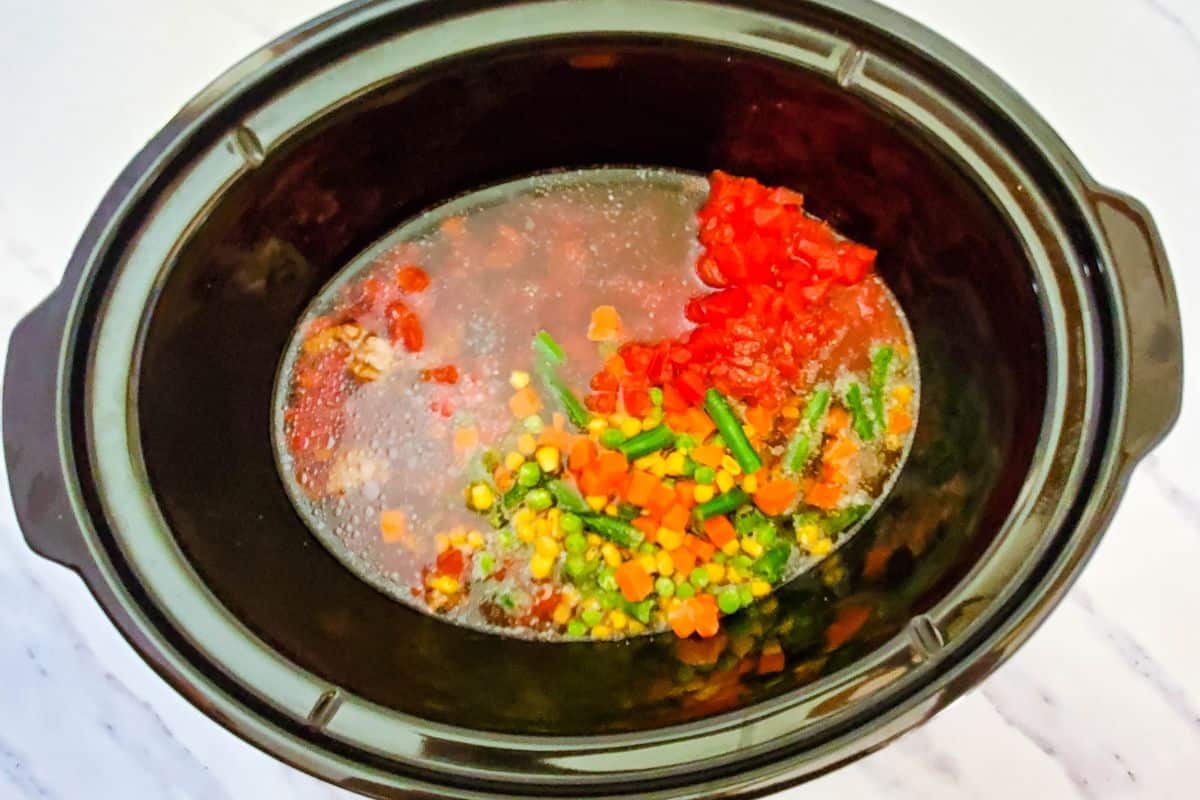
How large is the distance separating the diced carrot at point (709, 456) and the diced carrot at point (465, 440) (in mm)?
343

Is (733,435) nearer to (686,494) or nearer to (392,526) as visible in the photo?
(686,494)

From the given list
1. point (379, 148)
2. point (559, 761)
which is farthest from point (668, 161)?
→ point (559, 761)

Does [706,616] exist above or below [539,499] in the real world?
below

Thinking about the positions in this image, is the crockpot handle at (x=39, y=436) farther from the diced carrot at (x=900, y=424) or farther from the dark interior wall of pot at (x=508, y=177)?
the diced carrot at (x=900, y=424)

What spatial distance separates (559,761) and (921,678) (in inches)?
16.5

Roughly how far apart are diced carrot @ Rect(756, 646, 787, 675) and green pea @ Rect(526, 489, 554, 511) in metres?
0.38

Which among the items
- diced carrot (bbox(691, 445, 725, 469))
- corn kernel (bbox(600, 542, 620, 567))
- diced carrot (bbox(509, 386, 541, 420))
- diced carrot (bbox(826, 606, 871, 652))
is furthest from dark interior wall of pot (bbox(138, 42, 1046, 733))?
diced carrot (bbox(509, 386, 541, 420))

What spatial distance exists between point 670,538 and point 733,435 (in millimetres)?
178

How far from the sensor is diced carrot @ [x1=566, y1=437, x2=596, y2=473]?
144cm

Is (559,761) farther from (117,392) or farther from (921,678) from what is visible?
(117,392)

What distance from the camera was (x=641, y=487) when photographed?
1405 millimetres

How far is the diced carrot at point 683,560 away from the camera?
54.7 inches

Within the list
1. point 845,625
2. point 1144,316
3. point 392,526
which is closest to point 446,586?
point 392,526

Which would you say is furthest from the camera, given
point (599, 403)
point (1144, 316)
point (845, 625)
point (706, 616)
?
point (599, 403)
